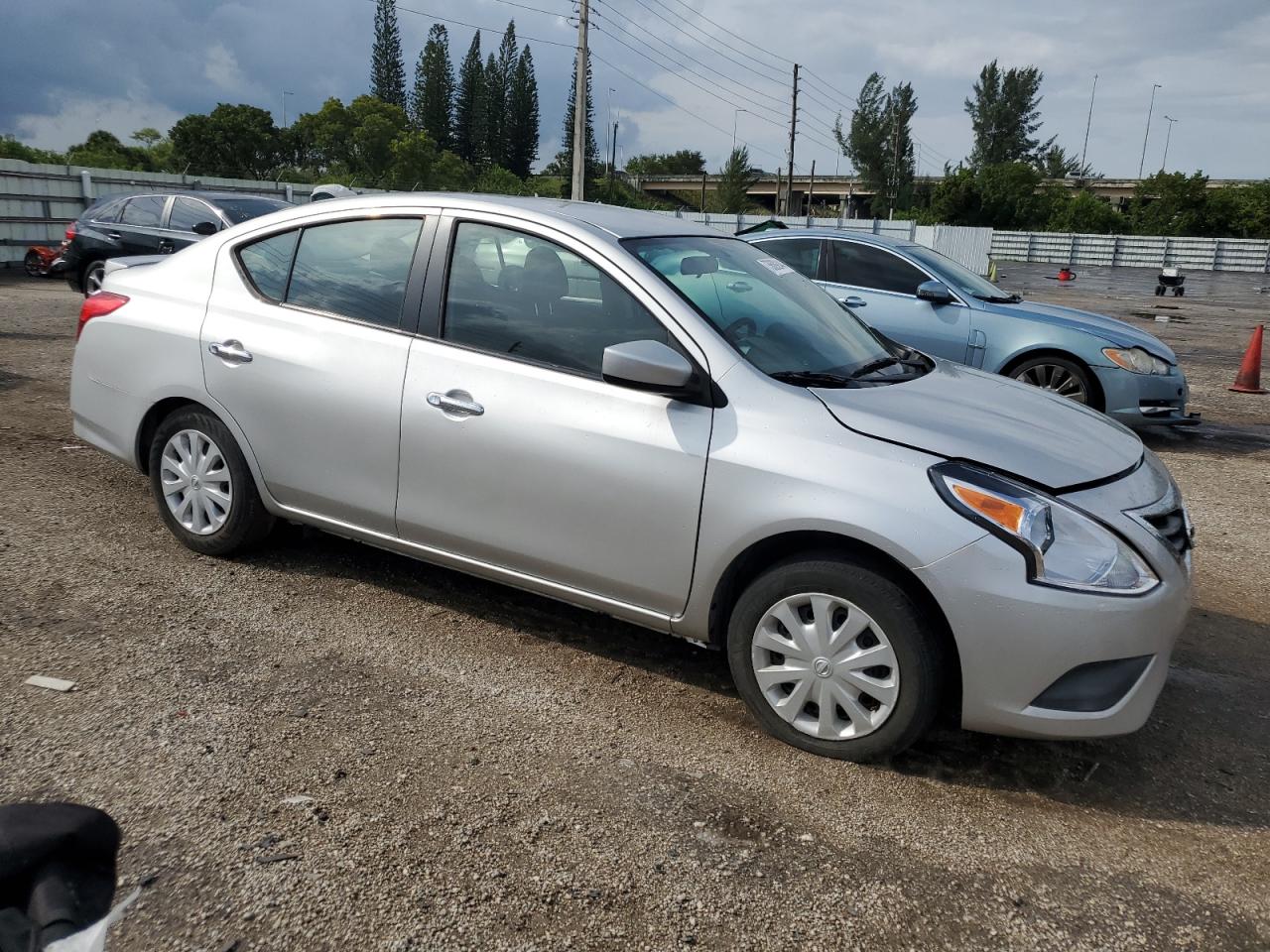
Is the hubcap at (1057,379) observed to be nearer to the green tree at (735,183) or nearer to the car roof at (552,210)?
the car roof at (552,210)

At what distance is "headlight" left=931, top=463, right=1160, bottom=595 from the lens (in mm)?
3010

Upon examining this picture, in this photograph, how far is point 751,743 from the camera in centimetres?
346

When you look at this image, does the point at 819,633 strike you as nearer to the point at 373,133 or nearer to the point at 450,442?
the point at 450,442

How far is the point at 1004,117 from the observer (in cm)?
11344

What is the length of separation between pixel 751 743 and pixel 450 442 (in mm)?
1555

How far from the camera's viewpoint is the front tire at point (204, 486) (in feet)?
14.8

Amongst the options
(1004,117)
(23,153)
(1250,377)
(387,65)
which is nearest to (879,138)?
(1004,117)

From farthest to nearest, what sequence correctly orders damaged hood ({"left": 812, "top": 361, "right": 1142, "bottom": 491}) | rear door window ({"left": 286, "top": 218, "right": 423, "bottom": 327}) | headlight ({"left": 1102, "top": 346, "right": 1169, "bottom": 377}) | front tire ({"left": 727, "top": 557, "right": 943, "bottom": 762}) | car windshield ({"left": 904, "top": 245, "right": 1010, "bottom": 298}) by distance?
1. car windshield ({"left": 904, "top": 245, "right": 1010, "bottom": 298})
2. headlight ({"left": 1102, "top": 346, "right": 1169, "bottom": 377})
3. rear door window ({"left": 286, "top": 218, "right": 423, "bottom": 327})
4. damaged hood ({"left": 812, "top": 361, "right": 1142, "bottom": 491})
5. front tire ({"left": 727, "top": 557, "right": 943, "bottom": 762})

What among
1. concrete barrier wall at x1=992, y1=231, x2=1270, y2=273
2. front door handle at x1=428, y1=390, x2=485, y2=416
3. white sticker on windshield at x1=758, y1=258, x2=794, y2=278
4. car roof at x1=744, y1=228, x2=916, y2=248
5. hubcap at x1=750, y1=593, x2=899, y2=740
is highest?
concrete barrier wall at x1=992, y1=231, x2=1270, y2=273

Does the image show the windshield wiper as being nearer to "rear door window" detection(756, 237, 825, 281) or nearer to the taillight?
the taillight

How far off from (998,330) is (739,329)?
5.62 m

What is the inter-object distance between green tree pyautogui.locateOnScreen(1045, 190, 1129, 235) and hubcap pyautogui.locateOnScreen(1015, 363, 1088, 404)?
76068 millimetres

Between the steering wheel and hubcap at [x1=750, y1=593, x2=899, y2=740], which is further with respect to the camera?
the steering wheel

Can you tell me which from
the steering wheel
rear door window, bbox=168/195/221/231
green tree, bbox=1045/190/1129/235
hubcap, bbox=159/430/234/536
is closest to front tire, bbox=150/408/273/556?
hubcap, bbox=159/430/234/536
